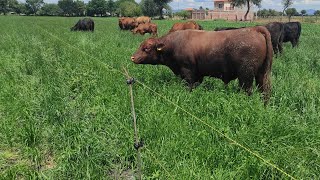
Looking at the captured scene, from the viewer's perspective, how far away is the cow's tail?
6.46 m

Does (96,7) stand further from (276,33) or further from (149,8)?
(276,33)

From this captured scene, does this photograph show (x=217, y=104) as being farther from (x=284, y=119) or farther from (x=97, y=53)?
(x=97, y=53)

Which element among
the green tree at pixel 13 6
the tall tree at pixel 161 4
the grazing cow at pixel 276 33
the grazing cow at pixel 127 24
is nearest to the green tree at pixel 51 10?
the green tree at pixel 13 6

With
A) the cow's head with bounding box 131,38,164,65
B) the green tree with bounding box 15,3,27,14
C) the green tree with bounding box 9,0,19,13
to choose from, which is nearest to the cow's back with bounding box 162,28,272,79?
the cow's head with bounding box 131,38,164,65

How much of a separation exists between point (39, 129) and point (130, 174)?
173cm

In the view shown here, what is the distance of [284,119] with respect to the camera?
4.76 metres

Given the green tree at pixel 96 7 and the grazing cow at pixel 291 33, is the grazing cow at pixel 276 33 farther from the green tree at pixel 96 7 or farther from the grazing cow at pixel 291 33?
the green tree at pixel 96 7

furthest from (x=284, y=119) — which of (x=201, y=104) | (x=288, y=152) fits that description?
(x=201, y=104)

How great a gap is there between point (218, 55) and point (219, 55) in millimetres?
24

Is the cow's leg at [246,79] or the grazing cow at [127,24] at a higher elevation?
the grazing cow at [127,24]

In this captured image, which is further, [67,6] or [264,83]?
[67,6]

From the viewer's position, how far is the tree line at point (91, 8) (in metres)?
91.8

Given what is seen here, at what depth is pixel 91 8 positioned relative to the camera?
359 ft

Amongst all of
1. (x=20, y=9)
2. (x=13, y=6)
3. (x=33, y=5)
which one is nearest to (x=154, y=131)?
(x=13, y=6)
